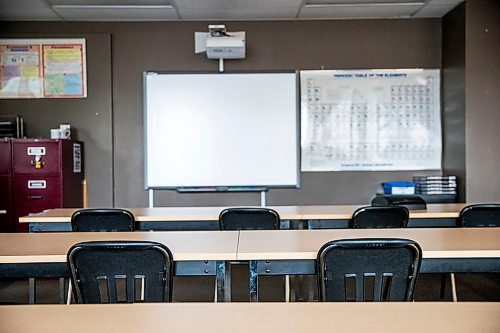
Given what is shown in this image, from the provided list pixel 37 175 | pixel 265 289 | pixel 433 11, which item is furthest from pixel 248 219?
pixel 433 11

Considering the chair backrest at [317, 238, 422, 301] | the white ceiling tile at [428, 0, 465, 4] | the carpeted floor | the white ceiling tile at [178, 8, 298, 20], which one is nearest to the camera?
the chair backrest at [317, 238, 422, 301]

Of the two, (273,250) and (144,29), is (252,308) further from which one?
(144,29)

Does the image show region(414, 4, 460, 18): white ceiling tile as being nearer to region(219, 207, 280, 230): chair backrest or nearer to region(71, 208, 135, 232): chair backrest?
region(219, 207, 280, 230): chair backrest

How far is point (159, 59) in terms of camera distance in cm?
565

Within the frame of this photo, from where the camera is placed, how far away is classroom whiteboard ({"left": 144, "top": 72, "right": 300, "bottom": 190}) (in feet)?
18.5

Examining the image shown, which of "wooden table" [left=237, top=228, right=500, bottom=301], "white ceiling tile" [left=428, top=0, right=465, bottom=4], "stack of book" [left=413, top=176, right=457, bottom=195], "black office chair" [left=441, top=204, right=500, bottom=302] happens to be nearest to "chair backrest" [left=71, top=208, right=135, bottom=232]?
"wooden table" [left=237, top=228, right=500, bottom=301]

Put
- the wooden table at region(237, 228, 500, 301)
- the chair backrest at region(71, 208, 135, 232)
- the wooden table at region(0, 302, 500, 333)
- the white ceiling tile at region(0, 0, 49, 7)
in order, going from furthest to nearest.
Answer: the white ceiling tile at region(0, 0, 49, 7), the chair backrest at region(71, 208, 135, 232), the wooden table at region(237, 228, 500, 301), the wooden table at region(0, 302, 500, 333)

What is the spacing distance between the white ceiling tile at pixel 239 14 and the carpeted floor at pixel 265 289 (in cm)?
264

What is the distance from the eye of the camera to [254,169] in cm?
568

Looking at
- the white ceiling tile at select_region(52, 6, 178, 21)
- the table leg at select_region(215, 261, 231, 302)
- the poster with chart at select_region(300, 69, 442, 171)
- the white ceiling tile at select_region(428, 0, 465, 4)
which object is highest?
the white ceiling tile at select_region(428, 0, 465, 4)

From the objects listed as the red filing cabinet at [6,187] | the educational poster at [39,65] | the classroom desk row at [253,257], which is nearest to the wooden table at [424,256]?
the classroom desk row at [253,257]

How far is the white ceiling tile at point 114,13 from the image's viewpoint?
5223 mm

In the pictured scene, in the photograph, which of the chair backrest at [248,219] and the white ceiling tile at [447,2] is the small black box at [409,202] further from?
the white ceiling tile at [447,2]

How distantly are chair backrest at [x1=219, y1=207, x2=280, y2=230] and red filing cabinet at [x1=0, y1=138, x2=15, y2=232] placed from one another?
2.85 m
